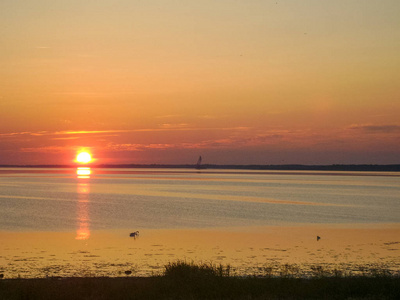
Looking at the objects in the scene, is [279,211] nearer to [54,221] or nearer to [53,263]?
[54,221]

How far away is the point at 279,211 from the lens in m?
55.5

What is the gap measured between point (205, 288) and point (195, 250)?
12.4 m

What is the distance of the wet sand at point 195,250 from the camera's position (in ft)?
72.4

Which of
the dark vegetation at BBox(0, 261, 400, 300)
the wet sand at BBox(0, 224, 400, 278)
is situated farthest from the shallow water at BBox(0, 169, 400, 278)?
the dark vegetation at BBox(0, 261, 400, 300)

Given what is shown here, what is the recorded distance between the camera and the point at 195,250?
2750 cm

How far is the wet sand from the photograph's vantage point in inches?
869

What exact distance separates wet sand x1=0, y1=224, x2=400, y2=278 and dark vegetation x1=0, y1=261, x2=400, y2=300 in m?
4.07

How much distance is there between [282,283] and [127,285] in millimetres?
4415

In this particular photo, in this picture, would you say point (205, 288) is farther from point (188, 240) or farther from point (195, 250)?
point (188, 240)

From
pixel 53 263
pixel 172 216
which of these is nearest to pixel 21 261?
pixel 53 263

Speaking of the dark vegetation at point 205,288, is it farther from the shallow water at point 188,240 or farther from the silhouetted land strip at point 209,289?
the shallow water at point 188,240

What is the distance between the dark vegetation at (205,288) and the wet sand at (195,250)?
4.07 meters

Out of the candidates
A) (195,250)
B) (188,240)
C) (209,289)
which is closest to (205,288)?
(209,289)

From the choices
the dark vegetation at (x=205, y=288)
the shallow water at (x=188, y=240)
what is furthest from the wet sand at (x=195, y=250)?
the dark vegetation at (x=205, y=288)
